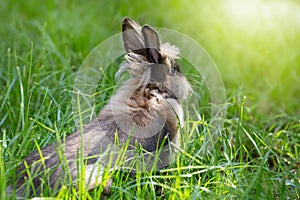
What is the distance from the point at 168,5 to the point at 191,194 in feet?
13.9

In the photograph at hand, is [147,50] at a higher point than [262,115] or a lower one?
higher

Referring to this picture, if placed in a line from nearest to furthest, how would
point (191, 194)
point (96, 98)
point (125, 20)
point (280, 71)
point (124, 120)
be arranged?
point (191, 194), point (124, 120), point (125, 20), point (96, 98), point (280, 71)

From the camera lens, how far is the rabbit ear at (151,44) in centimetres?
321

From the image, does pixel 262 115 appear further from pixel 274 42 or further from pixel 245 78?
pixel 274 42

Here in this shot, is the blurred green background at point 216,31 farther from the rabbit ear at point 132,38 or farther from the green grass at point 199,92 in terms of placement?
the rabbit ear at point 132,38

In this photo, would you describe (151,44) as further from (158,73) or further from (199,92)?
(199,92)

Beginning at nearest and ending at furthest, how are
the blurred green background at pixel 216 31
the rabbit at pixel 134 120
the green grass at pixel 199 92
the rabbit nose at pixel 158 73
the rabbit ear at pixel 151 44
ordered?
the rabbit at pixel 134 120 < the green grass at pixel 199 92 < the rabbit ear at pixel 151 44 < the rabbit nose at pixel 158 73 < the blurred green background at pixel 216 31

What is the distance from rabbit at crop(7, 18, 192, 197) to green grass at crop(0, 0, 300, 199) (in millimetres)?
92

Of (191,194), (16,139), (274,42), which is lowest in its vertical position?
(191,194)

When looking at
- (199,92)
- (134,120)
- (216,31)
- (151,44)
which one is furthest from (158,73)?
(216,31)

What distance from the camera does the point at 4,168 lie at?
114 inches

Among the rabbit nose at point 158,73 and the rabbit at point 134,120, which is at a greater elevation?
the rabbit nose at point 158,73

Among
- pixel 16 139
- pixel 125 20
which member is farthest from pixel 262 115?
pixel 16 139

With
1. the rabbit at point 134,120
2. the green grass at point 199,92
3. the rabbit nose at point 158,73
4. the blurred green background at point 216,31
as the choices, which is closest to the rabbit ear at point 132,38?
the rabbit at point 134,120
